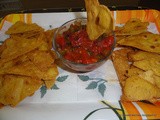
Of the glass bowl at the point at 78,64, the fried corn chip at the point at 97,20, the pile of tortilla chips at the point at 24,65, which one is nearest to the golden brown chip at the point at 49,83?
the pile of tortilla chips at the point at 24,65

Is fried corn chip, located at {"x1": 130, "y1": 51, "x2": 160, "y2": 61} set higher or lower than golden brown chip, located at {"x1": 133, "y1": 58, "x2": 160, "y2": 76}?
higher

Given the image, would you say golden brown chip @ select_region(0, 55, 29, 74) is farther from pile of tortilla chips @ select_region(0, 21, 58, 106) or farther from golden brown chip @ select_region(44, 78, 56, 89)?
golden brown chip @ select_region(44, 78, 56, 89)

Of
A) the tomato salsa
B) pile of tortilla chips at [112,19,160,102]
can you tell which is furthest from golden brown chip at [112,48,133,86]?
the tomato salsa

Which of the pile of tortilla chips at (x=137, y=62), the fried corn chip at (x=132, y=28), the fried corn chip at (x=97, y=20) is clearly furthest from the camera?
the fried corn chip at (x=132, y=28)

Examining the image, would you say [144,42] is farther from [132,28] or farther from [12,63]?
[12,63]

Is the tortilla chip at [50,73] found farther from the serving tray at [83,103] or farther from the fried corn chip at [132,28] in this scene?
the fried corn chip at [132,28]

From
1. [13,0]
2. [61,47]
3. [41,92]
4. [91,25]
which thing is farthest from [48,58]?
[13,0]
